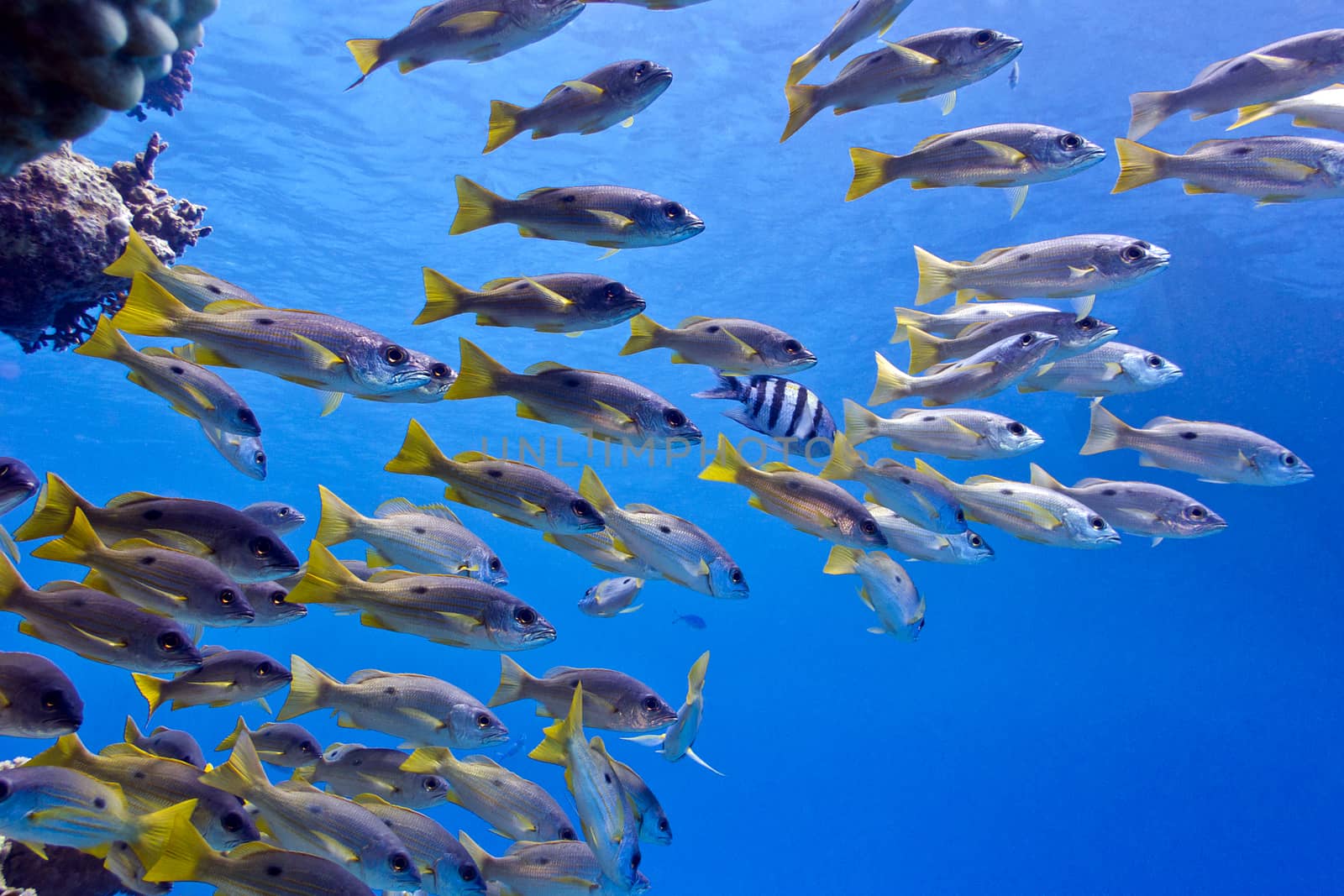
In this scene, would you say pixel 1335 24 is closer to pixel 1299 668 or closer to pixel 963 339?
pixel 963 339

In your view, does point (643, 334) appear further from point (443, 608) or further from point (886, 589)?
point (886, 589)

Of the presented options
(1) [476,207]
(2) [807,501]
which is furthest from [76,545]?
(2) [807,501]

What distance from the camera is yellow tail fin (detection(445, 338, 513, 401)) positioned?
358 centimetres

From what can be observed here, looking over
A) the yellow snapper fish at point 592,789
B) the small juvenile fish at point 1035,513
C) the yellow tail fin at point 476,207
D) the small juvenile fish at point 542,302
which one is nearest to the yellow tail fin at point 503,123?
the yellow tail fin at point 476,207

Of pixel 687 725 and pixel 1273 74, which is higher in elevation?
pixel 1273 74

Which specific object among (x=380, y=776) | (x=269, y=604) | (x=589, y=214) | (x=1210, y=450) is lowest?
(x=380, y=776)

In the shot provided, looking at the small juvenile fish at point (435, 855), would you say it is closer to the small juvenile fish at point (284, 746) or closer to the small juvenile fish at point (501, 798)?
the small juvenile fish at point (501, 798)

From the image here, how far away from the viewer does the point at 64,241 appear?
5672 mm

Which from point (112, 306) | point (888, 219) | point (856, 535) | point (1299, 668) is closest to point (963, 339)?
point (856, 535)

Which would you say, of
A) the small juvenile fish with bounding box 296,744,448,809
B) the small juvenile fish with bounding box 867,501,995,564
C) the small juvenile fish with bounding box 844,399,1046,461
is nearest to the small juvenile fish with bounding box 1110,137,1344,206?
the small juvenile fish with bounding box 844,399,1046,461

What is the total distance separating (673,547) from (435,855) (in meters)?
2.02

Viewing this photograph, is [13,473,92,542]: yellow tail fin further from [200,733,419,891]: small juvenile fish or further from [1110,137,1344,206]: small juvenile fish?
[1110,137,1344,206]: small juvenile fish

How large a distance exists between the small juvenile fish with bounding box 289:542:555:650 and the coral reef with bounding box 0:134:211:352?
3.87m

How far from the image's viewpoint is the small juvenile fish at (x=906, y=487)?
4371 mm
